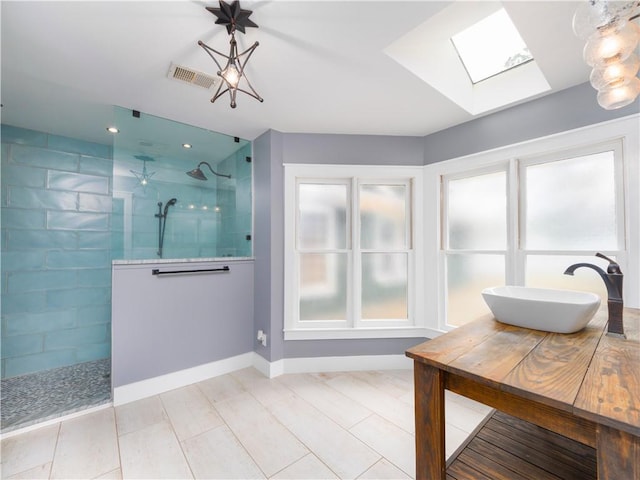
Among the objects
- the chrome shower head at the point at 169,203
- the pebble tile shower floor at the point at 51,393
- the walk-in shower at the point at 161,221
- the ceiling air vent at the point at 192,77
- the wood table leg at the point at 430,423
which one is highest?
the ceiling air vent at the point at 192,77

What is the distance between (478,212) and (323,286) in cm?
164

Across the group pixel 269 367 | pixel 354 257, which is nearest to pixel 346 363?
pixel 269 367

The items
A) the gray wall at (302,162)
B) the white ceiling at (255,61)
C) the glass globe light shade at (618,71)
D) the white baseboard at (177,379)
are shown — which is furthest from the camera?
the gray wall at (302,162)

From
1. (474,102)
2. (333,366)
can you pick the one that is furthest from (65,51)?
(333,366)

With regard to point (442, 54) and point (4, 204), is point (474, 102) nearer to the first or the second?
point (442, 54)

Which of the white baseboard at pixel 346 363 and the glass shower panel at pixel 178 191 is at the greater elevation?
the glass shower panel at pixel 178 191

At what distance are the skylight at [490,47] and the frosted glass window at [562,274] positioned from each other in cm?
152

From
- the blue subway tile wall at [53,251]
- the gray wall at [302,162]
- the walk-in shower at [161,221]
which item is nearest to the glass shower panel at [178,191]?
the walk-in shower at [161,221]

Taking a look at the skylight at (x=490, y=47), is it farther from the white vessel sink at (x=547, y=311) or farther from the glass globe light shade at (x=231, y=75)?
the white vessel sink at (x=547, y=311)

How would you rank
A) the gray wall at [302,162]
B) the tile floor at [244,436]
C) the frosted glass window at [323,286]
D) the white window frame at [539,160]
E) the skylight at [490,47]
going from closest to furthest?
1. the tile floor at [244,436]
2. the white window frame at [539,160]
3. the skylight at [490,47]
4. the gray wall at [302,162]
5. the frosted glass window at [323,286]

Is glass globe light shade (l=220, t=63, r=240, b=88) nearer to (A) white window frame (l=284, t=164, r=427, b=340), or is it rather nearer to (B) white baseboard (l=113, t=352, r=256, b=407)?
(A) white window frame (l=284, t=164, r=427, b=340)

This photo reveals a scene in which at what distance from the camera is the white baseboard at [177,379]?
2.15 m

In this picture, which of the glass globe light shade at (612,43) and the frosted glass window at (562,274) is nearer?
the glass globe light shade at (612,43)

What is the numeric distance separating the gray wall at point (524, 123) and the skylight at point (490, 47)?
0.34 m
